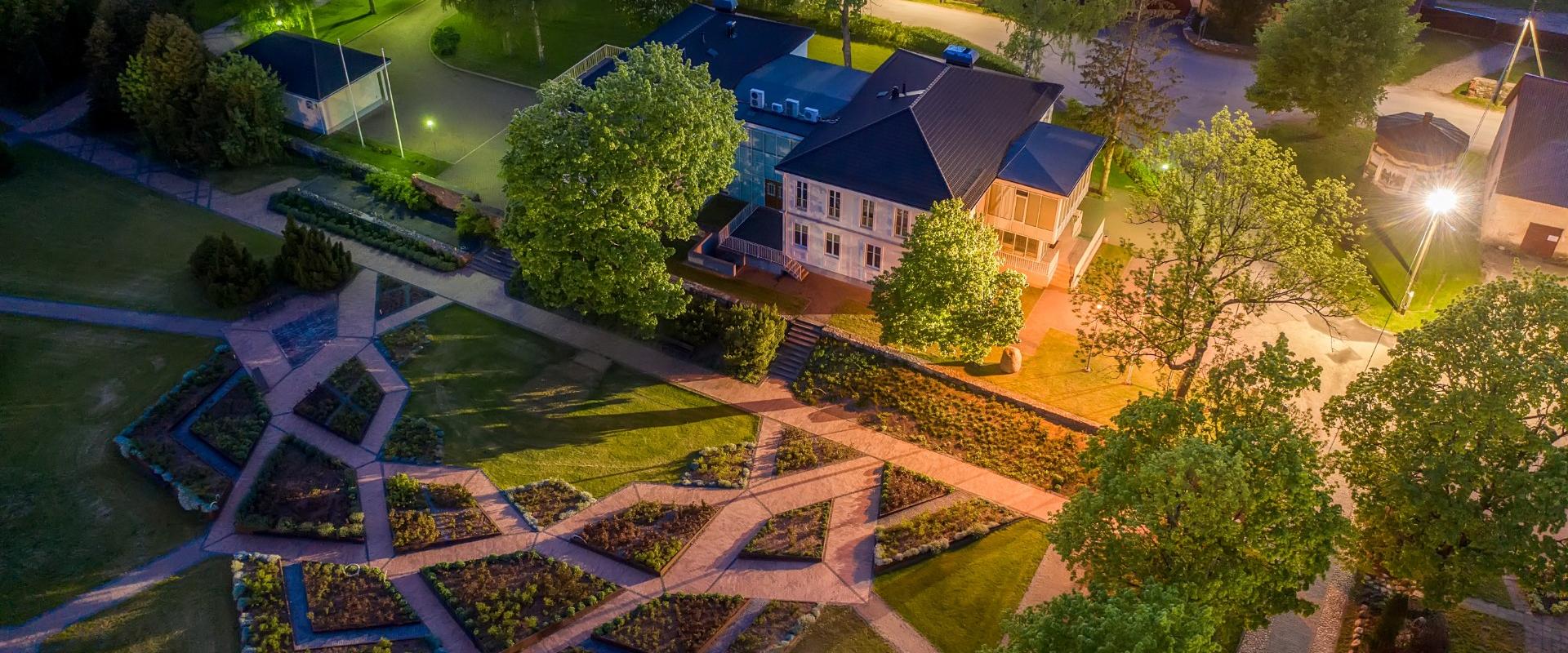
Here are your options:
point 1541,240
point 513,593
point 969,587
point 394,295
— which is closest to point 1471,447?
point 969,587

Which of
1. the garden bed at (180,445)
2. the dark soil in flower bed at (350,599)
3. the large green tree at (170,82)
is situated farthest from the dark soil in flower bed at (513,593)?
the large green tree at (170,82)

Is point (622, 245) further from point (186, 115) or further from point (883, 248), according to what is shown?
point (186, 115)

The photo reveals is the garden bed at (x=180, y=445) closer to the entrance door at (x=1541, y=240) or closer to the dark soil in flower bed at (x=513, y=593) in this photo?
the dark soil in flower bed at (x=513, y=593)

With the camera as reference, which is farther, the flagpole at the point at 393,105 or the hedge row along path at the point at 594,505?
the flagpole at the point at 393,105

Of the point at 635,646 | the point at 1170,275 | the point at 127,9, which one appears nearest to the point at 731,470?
the point at 635,646

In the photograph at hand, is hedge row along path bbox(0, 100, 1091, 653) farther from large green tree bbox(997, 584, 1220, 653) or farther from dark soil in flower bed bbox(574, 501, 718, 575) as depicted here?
large green tree bbox(997, 584, 1220, 653)
